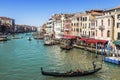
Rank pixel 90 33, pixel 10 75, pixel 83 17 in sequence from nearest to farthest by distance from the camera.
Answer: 1. pixel 10 75
2. pixel 90 33
3. pixel 83 17

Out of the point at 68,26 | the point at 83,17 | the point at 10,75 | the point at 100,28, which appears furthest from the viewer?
the point at 68,26

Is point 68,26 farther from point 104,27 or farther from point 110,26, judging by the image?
point 110,26

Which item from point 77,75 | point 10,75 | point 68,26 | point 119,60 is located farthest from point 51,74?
point 68,26

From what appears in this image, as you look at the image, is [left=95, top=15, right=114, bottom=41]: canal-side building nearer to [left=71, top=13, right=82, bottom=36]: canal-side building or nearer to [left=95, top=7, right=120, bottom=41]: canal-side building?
[left=95, top=7, right=120, bottom=41]: canal-side building

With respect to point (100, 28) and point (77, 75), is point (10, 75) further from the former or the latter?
point (100, 28)

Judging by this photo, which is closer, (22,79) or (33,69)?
(22,79)

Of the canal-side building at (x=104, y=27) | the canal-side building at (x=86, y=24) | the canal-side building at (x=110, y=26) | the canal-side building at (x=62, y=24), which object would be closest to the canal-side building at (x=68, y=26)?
the canal-side building at (x=62, y=24)

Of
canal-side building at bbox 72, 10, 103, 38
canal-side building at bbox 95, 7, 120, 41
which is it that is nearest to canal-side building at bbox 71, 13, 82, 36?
canal-side building at bbox 72, 10, 103, 38

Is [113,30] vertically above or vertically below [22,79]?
above

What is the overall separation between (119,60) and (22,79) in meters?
13.3

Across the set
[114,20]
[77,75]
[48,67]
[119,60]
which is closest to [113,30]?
[114,20]

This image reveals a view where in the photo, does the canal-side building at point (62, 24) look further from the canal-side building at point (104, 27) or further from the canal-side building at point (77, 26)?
the canal-side building at point (104, 27)

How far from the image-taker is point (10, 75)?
1183 inches

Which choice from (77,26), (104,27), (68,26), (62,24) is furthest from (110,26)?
(62,24)
